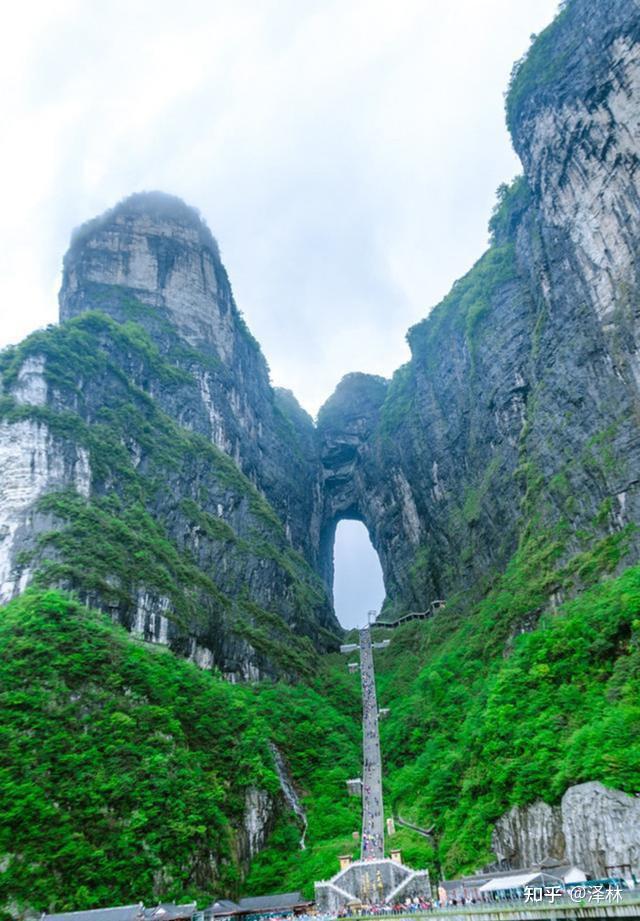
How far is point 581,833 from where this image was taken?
27.0 metres

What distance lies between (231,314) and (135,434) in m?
38.7

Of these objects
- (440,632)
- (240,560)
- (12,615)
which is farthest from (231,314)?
(12,615)

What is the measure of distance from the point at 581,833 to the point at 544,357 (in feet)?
129

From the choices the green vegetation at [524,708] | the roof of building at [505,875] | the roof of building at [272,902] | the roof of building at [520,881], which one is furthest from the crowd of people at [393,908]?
the green vegetation at [524,708]

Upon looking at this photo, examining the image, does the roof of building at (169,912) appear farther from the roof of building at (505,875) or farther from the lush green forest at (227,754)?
the roof of building at (505,875)

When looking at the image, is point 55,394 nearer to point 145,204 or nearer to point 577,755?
point 145,204

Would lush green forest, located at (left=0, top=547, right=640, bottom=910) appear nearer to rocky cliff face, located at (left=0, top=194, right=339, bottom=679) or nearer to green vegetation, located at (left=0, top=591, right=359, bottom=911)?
green vegetation, located at (left=0, top=591, right=359, bottom=911)

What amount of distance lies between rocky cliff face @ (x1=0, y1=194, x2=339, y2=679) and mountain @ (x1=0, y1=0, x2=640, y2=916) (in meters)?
0.29

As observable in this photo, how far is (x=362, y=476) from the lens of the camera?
106938 mm

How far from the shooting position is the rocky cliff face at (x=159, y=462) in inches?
2035

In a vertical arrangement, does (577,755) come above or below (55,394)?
below

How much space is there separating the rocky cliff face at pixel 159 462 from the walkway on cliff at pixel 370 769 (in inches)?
229

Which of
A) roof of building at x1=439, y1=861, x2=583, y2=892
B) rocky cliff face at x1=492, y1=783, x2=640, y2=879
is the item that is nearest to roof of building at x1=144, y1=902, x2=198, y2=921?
roof of building at x1=439, y1=861, x2=583, y2=892

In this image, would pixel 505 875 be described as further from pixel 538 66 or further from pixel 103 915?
pixel 538 66
